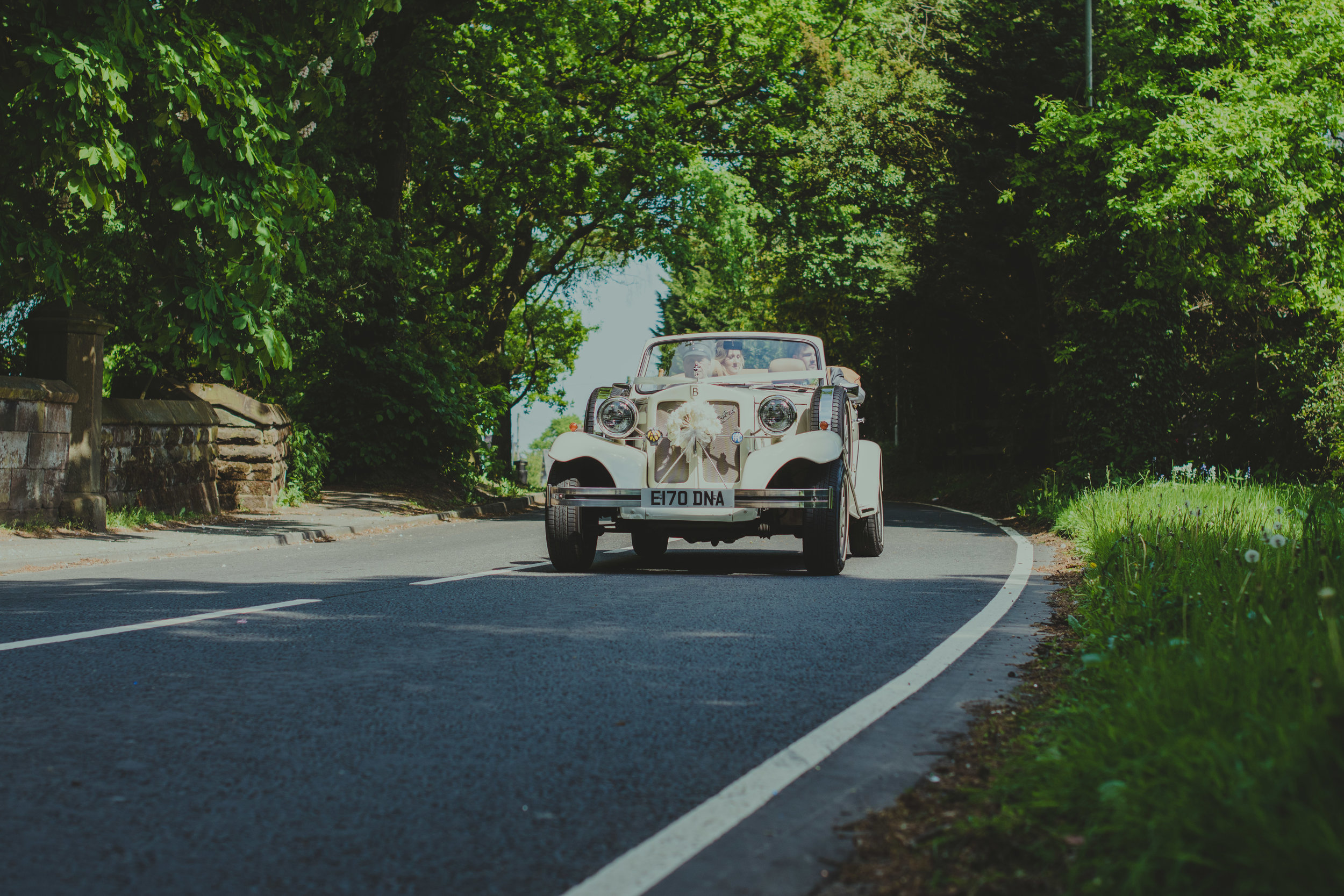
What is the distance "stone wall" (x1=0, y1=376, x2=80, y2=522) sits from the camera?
12.1 metres

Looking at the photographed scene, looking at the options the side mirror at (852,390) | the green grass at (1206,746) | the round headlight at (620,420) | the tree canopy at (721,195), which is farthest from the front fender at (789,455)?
the tree canopy at (721,195)

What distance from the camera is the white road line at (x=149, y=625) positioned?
229 inches

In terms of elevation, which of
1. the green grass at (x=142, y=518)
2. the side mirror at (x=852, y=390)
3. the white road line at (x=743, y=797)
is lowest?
the white road line at (x=743, y=797)

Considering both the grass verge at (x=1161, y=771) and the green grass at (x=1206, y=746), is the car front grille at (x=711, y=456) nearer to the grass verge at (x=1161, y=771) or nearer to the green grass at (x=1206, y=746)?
the green grass at (x=1206, y=746)

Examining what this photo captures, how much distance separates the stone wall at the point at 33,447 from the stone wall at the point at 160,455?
1000mm

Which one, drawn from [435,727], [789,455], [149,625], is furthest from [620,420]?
[435,727]

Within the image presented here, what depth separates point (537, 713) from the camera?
173 inches

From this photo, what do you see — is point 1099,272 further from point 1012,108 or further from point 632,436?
point 632,436

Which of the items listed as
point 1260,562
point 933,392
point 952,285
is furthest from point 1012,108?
point 1260,562

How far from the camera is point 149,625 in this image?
6430 mm

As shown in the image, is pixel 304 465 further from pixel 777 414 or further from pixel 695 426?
pixel 777 414

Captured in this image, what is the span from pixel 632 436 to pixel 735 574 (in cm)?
143

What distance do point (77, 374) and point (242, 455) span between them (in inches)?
142

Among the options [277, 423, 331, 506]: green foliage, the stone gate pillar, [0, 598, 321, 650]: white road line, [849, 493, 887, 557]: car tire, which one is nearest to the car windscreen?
[849, 493, 887, 557]: car tire
